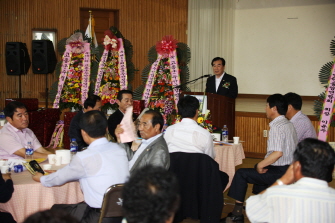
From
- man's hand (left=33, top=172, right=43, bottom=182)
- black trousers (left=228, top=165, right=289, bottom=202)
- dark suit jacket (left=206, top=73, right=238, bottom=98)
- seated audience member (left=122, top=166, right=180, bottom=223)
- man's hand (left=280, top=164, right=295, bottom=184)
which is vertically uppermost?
dark suit jacket (left=206, top=73, right=238, bottom=98)

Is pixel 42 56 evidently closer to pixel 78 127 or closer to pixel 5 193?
pixel 78 127

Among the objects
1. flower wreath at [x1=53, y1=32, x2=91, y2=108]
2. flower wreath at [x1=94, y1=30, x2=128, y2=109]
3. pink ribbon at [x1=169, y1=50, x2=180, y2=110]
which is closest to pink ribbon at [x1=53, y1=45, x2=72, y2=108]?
flower wreath at [x1=53, y1=32, x2=91, y2=108]

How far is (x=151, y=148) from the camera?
3.30 metres

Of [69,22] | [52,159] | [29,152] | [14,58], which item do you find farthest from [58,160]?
[69,22]

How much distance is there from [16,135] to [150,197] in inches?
110

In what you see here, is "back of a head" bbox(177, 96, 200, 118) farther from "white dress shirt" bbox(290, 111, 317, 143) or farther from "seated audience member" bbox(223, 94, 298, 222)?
"white dress shirt" bbox(290, 111, 317, 143)

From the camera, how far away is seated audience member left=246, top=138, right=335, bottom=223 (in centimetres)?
203

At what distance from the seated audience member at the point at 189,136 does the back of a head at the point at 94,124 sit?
1.11 metres

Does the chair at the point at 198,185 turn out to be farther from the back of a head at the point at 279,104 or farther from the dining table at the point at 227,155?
the dining table at the point at 227,155

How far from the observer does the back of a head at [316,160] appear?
205 centimetres

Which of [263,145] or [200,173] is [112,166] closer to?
[200,173]

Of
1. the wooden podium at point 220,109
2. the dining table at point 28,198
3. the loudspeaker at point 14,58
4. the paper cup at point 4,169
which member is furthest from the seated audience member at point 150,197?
the loudspeaker at point 14,58

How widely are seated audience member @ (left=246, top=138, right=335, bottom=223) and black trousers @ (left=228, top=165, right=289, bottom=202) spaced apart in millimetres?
1971

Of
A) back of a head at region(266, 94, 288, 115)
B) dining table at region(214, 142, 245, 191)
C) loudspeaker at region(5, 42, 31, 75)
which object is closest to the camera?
back of a head at region(266, 94, 288, 115)
